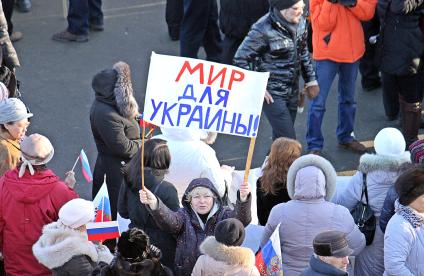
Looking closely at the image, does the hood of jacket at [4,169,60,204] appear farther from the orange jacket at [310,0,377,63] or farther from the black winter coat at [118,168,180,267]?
the orange jacket at [310,0,377,63]

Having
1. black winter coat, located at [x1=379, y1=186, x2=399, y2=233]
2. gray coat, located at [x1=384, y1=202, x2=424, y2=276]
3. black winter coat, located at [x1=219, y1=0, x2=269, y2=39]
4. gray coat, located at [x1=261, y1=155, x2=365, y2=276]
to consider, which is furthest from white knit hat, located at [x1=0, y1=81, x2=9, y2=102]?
gray coat, located at [x1=384, y1=202, x2=424, y2=276]

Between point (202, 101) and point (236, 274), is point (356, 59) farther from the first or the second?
point (236, 274)

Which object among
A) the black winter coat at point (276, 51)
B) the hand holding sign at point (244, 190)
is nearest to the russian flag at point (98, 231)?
the hand holding sign at point (244, 190)

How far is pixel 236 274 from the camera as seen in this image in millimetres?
5125

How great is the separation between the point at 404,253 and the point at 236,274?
105cm

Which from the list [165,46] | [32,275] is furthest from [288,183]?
[165,46]

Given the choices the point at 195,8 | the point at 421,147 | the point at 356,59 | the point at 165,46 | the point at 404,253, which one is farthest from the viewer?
the point at 165,46

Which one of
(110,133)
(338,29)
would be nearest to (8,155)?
(110,133)

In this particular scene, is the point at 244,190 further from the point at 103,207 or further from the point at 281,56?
the point at 281,56

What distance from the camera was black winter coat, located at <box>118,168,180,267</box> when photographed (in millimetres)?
6047

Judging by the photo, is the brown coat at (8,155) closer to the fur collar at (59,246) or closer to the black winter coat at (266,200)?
the fur collar at (59,246)

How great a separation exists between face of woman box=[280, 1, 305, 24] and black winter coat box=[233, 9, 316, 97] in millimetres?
40

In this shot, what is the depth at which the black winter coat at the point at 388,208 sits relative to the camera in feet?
19.1

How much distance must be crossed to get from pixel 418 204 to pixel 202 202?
→ 1.28 meters
